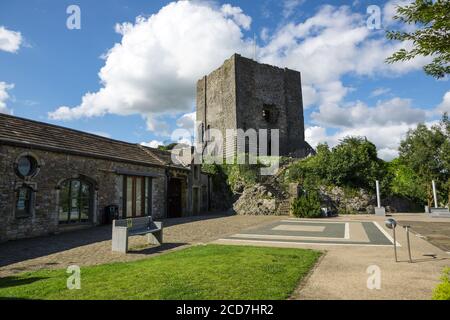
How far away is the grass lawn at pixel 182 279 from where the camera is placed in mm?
4715

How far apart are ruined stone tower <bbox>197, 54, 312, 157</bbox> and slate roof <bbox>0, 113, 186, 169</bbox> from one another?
13.6 metres

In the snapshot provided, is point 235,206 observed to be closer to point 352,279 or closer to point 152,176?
point 152,176

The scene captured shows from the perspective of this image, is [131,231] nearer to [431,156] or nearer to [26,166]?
[26,166]

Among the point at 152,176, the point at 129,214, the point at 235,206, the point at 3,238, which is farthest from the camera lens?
the point at 235,206

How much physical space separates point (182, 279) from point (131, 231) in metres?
4.19

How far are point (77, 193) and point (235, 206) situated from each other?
1343cm

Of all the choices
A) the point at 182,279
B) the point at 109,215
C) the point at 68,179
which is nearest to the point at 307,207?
the point at 109,215

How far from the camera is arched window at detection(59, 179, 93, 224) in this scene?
1308 cm

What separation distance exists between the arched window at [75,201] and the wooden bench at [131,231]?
17.8 ft

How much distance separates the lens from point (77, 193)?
1389cm

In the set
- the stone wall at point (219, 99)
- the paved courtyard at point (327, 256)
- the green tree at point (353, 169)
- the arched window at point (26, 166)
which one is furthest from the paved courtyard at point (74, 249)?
the stone wall at point (219, 99)

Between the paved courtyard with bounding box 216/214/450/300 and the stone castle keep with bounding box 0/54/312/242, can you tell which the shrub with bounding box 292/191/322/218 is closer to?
the stone castle keep with bounding box 0/54/312/242
